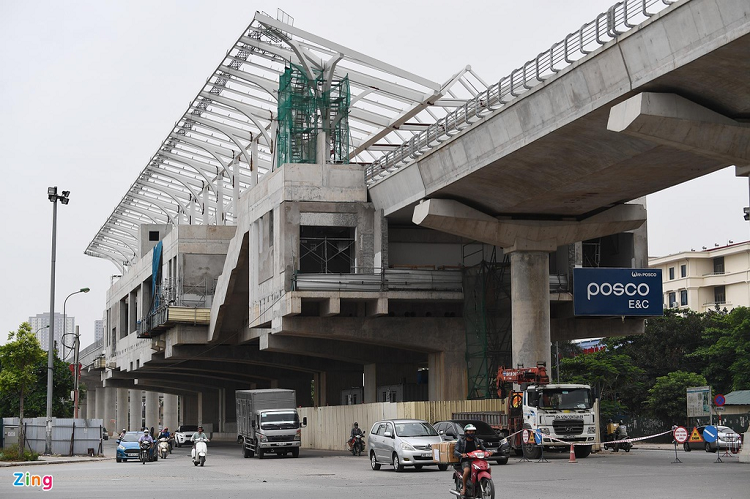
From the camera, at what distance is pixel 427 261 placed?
52469 millimetres

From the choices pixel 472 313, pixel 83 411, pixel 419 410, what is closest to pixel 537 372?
pixel 419 410

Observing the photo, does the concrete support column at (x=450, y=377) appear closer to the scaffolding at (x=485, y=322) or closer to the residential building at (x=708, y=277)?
the scaffolding at (x=485, y=322)

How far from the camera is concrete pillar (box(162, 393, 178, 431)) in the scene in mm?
125912

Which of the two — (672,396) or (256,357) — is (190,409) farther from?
(672,396)

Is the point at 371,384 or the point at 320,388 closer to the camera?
the point at 371,384

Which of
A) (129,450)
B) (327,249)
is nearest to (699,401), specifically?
(327,249)

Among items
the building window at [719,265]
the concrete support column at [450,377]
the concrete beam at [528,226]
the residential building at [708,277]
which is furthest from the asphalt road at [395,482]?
the building window at [719,265]

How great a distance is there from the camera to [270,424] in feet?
153

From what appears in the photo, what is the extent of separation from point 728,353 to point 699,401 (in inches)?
1734

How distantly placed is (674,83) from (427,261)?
25.5 meters

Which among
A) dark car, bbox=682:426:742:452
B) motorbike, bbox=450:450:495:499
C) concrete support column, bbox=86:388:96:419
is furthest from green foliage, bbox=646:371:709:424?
concrete support column, bbox=86:388:96:419

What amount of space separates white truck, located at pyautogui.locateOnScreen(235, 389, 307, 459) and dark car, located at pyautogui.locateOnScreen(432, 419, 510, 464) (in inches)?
453

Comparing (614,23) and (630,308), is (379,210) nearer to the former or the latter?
(630,308)

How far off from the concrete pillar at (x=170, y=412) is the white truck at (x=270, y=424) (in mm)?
77041
